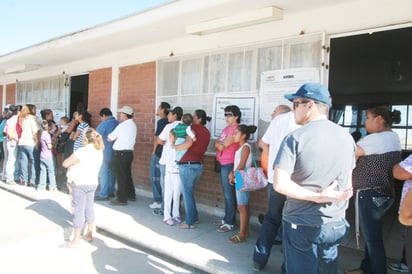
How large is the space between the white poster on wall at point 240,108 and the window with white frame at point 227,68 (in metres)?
0.08

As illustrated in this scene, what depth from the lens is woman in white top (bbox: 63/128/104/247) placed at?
14.3 feet

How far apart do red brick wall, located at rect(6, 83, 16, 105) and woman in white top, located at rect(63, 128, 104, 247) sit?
785cm

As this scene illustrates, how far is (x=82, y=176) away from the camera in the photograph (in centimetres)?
435

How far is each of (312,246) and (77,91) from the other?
8.36 metres

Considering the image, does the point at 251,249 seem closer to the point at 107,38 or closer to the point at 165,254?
the point at 165,254

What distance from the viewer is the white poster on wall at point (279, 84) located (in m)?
4.63

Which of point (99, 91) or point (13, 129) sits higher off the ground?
point (99, 91)

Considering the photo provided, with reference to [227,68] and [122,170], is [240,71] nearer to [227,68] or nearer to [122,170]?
[227,68]

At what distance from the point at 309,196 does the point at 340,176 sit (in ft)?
0.97

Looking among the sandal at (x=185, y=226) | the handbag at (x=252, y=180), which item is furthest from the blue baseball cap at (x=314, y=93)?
the sandal at (x=185, y=226)

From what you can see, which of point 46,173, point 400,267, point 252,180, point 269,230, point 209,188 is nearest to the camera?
point 269,230

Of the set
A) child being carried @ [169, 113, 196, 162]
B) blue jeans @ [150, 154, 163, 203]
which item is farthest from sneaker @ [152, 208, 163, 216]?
A: child being carried @ [169, 113, 196, 162]

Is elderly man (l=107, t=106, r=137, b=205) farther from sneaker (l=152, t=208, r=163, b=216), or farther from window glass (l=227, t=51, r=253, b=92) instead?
window glass (l=227, t=51, r=253, b=92)

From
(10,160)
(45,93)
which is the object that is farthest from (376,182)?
(45,93)
